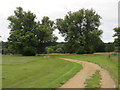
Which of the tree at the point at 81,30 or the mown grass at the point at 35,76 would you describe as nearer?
the mown grass at the point at 35,76

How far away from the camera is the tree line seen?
43625 millimetres

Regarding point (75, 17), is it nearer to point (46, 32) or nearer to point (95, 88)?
point (46, 32)

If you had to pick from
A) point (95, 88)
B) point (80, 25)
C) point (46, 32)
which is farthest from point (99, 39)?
point (95, 88)

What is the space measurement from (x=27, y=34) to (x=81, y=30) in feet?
51.6

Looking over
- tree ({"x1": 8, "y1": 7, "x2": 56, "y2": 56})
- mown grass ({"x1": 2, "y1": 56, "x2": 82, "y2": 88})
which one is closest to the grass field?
mown grass ({"x1": 2, "y1": 56, "x2": 82, "y2": 88})

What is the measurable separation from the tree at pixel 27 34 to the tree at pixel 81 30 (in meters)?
5.01

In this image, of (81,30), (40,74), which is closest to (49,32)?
(81,30)

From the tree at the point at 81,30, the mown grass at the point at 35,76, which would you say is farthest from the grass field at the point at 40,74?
the tree at the point at 81,30

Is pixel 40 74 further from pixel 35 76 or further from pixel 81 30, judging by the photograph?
pixel 81 30

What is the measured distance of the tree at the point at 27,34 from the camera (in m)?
42.7

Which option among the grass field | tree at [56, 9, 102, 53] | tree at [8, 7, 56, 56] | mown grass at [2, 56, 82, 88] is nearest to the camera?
mown grass at [2, 56, 82, 88]

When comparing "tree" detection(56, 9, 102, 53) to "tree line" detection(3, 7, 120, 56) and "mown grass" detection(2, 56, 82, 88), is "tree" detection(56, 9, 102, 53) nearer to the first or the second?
"tree line" detection(3, 7, 120, 56)

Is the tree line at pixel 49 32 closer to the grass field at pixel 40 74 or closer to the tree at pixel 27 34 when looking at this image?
the tree at pixel 27 34

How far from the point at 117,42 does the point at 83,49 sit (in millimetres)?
9815
